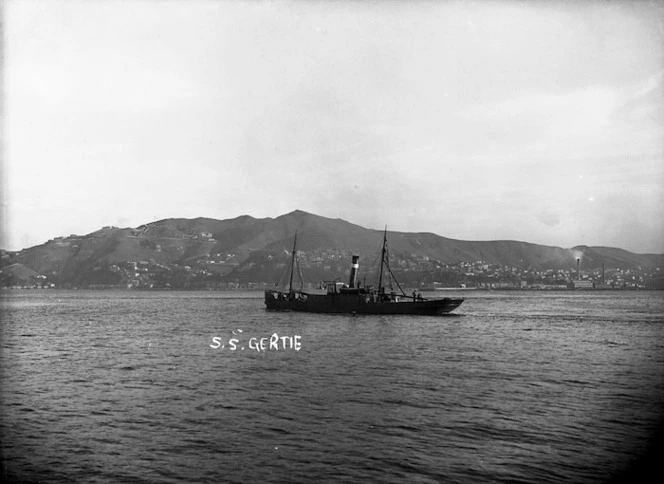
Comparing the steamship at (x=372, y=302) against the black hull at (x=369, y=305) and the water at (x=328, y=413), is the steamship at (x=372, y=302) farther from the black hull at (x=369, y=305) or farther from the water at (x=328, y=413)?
the water at (x=328, y=413)

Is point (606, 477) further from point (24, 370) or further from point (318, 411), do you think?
point (24, 370)

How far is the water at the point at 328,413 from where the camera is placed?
17781mm

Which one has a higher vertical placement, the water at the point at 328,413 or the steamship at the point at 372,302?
the steamship at the point at 372,302

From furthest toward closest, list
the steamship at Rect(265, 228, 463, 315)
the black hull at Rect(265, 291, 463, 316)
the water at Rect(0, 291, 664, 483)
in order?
the steamship at Rect(265, 228, 463, 315) < the black hull at Rect(265, 291, 463, 316) < the water at Rect(0, 291, 664, 483)

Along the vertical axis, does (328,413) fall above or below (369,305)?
below

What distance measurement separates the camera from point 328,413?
2433 centimetres

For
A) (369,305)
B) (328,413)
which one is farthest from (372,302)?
(328,413)

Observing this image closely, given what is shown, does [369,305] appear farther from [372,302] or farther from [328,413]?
[328,413]

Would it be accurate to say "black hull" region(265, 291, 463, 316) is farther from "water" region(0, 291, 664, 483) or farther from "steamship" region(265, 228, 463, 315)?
"water" region(0, 291, 664, 483)

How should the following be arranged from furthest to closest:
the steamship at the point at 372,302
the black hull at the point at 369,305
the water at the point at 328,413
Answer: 1. the steamship at the point at 372,302
2. the black hull at the point at 369,305
3. the water at the point at 328,413

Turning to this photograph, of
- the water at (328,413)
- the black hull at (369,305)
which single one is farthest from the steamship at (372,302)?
the water at (328,413)

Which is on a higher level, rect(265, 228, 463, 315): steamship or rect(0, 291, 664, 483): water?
rect(265, 228, 463, 315): steamship

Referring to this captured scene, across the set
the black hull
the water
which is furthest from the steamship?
the water

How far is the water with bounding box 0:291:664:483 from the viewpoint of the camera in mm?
17781
